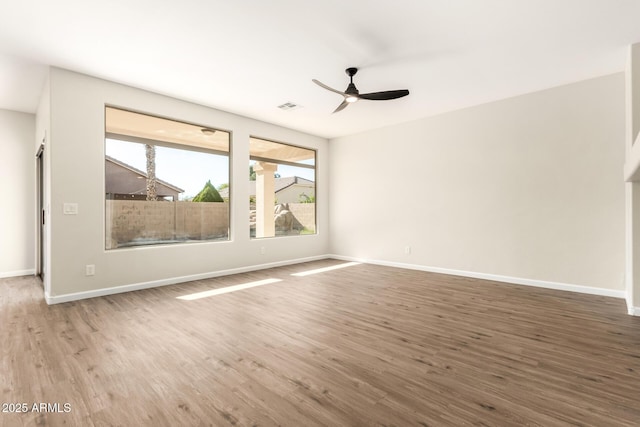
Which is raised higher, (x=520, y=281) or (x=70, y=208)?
(x=70, y=208)

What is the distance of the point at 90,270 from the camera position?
3760 millimetres

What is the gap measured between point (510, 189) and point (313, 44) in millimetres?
3569

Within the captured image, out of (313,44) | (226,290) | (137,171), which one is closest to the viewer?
(313,44)

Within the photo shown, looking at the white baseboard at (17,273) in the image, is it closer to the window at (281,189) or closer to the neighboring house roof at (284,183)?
the window at (281,189)

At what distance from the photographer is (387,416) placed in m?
1.58

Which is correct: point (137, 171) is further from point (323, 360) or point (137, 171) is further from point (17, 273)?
point (323, 360)

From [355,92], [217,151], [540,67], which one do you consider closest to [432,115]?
[540,67]

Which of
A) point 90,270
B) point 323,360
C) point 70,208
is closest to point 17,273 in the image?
point 90,270

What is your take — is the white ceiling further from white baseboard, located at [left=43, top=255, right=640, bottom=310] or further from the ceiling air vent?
white baseboard, located at [left=43, top=255, right=640, bottom=310]

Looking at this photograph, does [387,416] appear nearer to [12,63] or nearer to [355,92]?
[355,92]

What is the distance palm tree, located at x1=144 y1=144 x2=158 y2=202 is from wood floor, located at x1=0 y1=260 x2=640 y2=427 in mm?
1579

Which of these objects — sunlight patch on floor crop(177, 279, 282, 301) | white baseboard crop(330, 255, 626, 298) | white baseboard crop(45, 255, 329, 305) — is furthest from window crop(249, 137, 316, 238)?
white baseboard crop(330, 255, 626, 298)

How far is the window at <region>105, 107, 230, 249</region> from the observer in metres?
4.12

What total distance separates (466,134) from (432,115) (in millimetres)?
709
